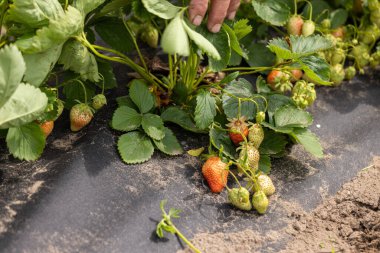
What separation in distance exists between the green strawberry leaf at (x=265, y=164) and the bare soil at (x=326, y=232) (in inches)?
4.0

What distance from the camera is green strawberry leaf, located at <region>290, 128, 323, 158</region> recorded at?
1.81 m

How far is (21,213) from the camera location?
1.55 meters

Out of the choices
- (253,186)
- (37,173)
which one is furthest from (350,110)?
(37,173)

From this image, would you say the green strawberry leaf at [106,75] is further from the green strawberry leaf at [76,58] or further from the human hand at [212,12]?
the human hand at [212,12]

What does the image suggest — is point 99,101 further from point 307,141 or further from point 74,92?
point 307,141

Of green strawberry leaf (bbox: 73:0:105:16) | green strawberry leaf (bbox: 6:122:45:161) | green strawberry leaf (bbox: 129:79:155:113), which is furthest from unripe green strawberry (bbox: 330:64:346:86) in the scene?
green strawberry leaf (bbox: 6:122:45:161)

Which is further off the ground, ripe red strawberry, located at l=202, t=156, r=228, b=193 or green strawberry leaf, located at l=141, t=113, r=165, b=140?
green strawberry leaf, located at l=141, t=113, r=165, b=140

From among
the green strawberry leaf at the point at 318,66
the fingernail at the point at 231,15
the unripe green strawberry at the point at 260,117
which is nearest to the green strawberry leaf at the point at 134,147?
the unripe green strawberry at the point at 260,117

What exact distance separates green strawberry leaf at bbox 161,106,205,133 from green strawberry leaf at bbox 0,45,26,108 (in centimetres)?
59

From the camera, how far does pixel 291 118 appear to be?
1862 millimetres

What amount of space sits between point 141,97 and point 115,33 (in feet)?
0.95

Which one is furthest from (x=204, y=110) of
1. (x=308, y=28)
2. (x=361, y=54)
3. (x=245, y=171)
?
(x=361, y=54)

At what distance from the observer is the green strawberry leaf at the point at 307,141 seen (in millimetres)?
1806

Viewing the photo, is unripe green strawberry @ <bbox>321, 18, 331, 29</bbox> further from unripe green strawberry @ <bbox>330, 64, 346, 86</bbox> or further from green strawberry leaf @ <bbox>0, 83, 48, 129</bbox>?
green strawberry leaf @ <bbox>0, 83, 48, 129</bbox>
